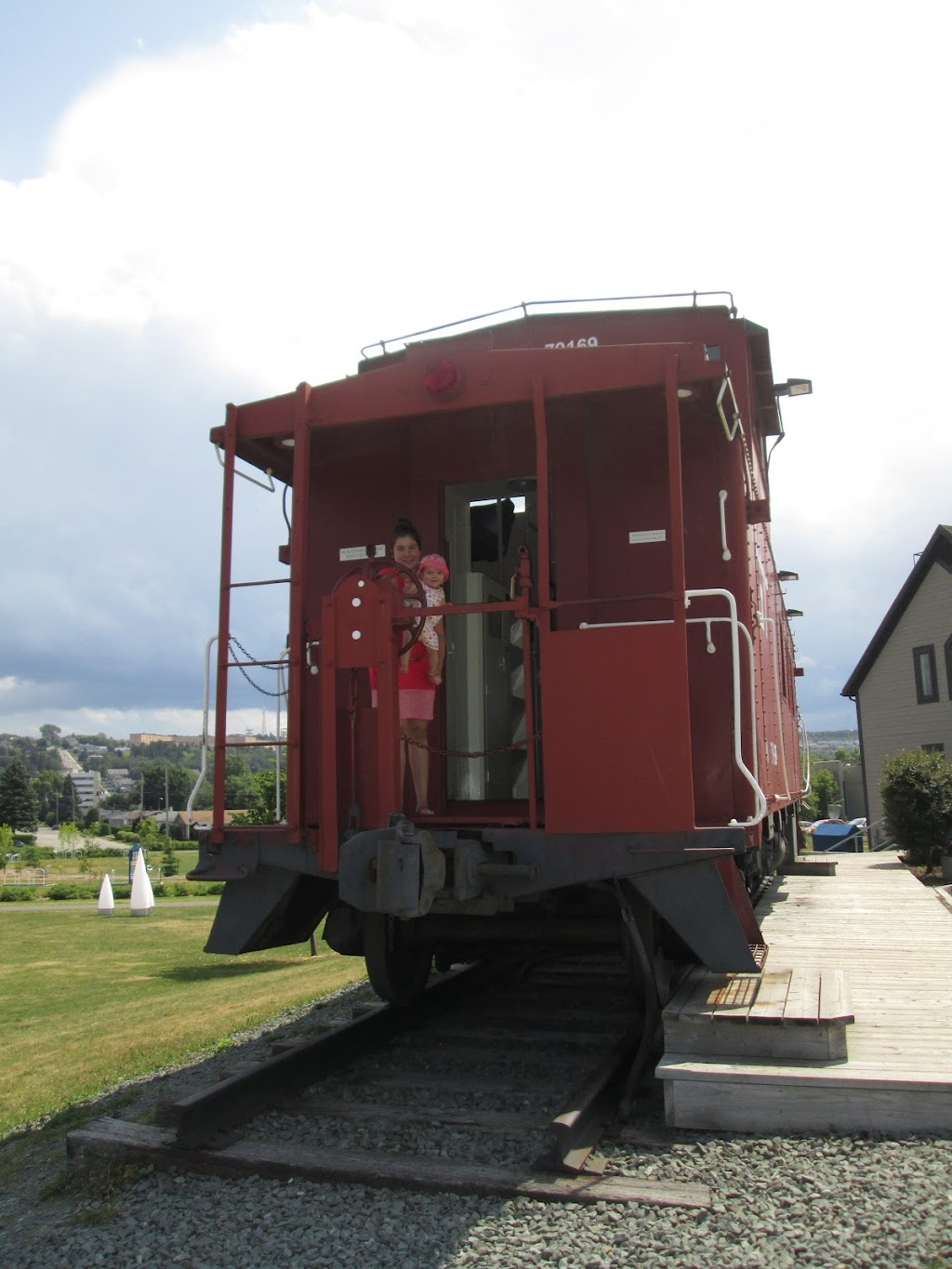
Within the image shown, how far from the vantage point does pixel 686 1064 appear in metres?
4.18

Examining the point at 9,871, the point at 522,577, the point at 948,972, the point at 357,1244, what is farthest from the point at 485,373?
the point at 9,871

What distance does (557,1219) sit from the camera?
3.47m

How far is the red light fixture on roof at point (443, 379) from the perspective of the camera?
16.2 ft

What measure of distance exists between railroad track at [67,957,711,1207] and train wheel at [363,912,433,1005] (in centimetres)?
11

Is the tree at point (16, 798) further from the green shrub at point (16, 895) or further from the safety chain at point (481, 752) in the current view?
the safety chain at point (481, 752)

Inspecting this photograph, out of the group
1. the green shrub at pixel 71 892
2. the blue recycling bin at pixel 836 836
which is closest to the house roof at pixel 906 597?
the blue recycling bin at pixel 836 836

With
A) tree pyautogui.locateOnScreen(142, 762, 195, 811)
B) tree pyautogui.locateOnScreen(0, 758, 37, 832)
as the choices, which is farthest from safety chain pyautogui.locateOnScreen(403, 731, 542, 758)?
tree pyautogui.locateOnScreen(142, 762, 195, 811)

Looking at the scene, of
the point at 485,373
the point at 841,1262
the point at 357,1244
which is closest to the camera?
the point at 841,1262

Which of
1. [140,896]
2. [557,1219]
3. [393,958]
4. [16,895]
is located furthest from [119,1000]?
[16,895]

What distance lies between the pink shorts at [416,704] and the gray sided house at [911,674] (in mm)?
22488

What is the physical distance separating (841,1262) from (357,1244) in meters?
1.52

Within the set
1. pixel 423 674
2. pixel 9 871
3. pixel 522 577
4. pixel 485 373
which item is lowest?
pixel 9 871

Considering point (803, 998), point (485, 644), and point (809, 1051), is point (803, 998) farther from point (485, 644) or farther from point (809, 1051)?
point (485, 644)

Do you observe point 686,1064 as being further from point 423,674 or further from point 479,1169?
point 423,674
